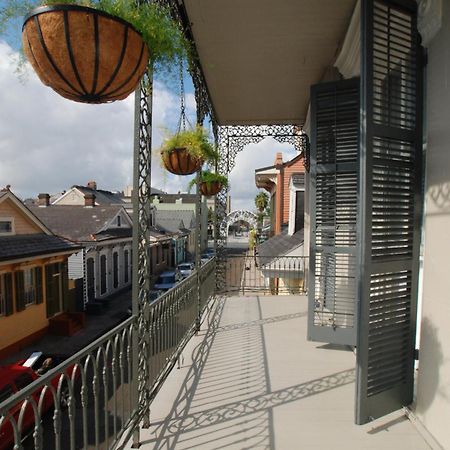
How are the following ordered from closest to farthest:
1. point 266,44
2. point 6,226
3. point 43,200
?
point 266,44 < point 6,226 < point 43,200

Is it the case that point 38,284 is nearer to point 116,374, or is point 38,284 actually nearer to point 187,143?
point 187,143

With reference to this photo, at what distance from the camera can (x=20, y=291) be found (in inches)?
416

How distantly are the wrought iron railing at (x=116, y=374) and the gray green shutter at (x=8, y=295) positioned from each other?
6.01m

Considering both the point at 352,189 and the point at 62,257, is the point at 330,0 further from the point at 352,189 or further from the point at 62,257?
the point at 62,257

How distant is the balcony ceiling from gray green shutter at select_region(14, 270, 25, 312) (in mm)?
8170

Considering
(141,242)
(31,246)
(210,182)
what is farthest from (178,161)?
(31,246)

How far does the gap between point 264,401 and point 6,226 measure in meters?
11.0

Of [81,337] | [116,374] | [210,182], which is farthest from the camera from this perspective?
[81,337]

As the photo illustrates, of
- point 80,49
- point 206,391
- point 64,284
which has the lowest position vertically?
point 64,284

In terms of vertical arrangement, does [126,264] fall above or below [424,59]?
below

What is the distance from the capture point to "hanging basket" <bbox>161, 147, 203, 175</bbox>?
339 centimetres

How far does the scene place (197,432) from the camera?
2.34m

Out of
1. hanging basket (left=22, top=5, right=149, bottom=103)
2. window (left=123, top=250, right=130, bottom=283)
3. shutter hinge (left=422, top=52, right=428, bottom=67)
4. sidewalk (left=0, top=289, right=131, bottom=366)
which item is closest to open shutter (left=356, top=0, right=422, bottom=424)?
shutter hinge (left=422, top=52, right=428, bottom=67)

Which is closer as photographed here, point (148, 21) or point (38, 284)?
point (148, 21)
